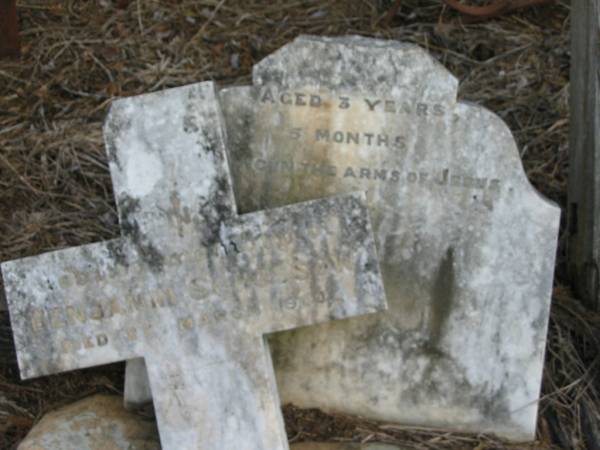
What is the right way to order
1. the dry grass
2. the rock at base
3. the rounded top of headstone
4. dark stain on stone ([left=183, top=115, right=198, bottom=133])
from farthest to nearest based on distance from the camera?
the dry grass, the rock at base, the rounded top of headstone, dark stain on stone ([left=183, top=115, right=198, bottom=133])

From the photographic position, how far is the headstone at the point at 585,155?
143 inches

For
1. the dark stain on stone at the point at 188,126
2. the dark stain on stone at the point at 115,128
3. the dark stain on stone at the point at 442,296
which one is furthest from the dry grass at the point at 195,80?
the dark stain on stone at the point at 188,126

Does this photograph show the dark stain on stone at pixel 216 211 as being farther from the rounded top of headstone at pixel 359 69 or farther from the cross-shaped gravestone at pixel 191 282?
the rounded top of headstone at pixel 359 69

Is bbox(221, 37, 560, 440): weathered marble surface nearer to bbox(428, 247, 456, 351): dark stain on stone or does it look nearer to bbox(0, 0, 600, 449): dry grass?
bbox(428, 247, 456, 351): dark stain on stone

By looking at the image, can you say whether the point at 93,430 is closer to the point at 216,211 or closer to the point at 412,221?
the point at 216,211

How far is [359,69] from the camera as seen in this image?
3.19 meters

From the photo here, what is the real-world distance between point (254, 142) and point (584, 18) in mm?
1262

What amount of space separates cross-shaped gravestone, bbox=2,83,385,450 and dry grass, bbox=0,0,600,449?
0.38m

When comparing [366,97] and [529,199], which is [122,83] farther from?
[529,199]

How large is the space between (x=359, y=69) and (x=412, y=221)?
501 millimetres

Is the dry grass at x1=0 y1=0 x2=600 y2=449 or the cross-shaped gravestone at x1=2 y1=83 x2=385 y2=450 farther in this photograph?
the dry grass at x1=0 y1=0 x2=600 y2=449

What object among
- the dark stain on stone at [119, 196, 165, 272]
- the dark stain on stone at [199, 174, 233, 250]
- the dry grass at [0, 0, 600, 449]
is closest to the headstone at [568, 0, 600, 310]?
the dry grass at [0, 0, 600, 449]

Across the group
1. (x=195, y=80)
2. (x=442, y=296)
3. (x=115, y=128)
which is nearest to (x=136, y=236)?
(x=115, y=128)

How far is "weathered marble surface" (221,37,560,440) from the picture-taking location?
3.19 meters
